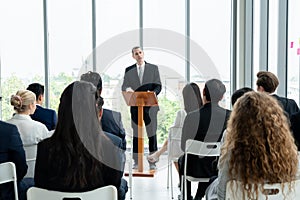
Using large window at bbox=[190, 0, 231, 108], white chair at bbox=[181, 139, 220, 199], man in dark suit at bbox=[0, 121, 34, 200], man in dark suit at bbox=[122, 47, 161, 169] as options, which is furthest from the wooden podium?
large window at bbox=[190, 0, 231, 108]

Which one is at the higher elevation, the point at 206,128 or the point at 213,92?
the point at 213,92

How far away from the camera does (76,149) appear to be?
8.29ft

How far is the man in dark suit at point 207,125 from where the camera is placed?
13.1ft

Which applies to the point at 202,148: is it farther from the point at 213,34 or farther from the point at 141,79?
the point at 213,34

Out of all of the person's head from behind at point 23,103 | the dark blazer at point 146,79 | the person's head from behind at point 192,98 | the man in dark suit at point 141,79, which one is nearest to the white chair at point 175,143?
the person's head from behind at point 192,98

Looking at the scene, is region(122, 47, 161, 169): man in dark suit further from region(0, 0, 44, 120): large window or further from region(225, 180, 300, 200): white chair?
region(225, 180, 300, 200): white chair

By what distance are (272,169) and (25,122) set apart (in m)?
2.21

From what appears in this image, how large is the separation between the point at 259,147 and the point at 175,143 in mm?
2604

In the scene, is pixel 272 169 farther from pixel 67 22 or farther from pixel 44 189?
pixel 67 22

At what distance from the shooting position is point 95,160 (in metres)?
2.57

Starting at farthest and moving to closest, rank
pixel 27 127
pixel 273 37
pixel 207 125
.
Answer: pixel 273 37 < pixel 207 125 < pixel 27 127

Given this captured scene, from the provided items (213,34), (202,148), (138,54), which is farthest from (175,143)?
(213,34)

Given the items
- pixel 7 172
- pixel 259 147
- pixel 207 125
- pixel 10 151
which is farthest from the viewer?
pixel 207 125

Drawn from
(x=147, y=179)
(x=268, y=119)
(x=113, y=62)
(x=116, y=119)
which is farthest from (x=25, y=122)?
(x=113, y=62)
